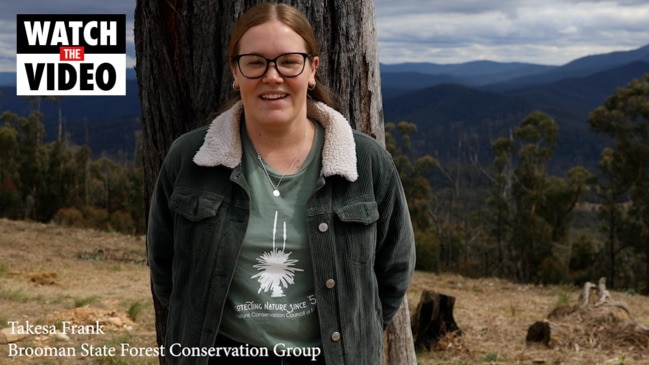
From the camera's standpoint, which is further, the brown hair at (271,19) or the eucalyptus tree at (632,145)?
the eucalyptus tree at (632,145)

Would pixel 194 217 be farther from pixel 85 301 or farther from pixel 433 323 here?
pixel 85 301

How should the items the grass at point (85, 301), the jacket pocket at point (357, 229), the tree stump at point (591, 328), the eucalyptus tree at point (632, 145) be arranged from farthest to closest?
1. the eucalyptus tree at point (632, 145)
2. the grass at point (85, 301)
3. the tree stump at point (591, 328)
4. the jacket pocket at point (357, 229)

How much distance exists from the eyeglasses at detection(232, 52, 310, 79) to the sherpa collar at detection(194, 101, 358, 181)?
181mm

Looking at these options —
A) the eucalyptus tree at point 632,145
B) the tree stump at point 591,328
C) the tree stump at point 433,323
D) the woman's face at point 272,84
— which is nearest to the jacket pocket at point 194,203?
the woman's face at point 272,84

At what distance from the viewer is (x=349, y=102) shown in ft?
9.54

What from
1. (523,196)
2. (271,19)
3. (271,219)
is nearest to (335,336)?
(271,219)

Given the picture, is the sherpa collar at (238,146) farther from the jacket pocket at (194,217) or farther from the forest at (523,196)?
the forest at (523,196)

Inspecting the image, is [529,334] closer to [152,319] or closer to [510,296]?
[152,319]

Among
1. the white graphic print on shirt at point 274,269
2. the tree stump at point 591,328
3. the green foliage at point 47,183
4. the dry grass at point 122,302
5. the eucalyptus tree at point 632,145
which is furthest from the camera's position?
the green foliage at point 47,183

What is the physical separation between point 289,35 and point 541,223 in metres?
25.9

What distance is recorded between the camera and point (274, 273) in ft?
6.57

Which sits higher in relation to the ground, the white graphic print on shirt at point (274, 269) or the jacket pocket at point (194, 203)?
the jacket pocket at point (194, 203)

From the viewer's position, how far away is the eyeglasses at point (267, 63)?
2018 millimetres

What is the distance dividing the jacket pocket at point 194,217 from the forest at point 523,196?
59.9 feet
